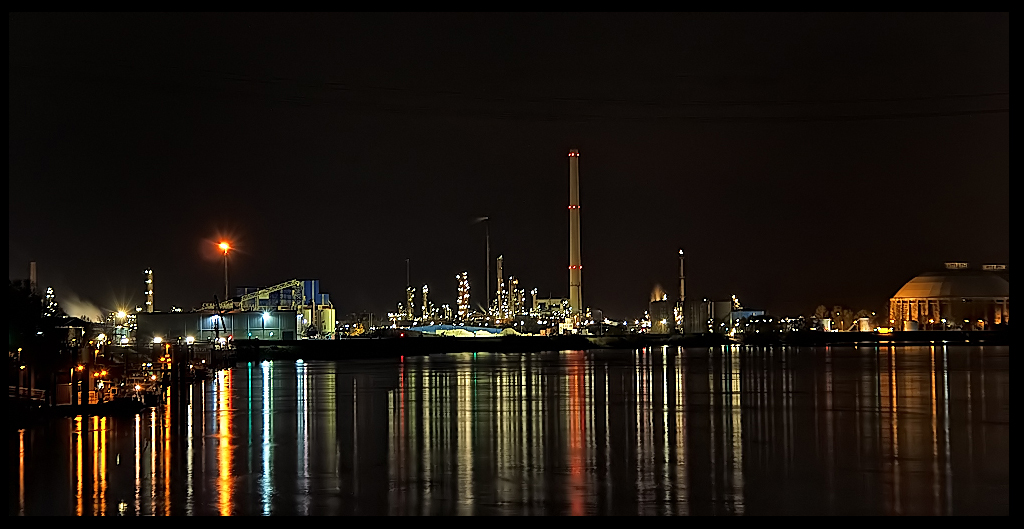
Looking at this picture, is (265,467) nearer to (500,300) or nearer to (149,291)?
(149,291)

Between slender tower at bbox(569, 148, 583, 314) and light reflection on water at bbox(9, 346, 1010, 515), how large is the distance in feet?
431

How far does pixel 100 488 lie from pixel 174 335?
91521 mm

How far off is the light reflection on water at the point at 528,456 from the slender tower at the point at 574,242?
431ft

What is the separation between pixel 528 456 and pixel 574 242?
486 feet

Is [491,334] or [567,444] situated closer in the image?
[567,444]

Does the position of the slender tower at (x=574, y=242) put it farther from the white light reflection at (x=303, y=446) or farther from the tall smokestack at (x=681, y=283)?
the white light reflection at (x=303, y=446)

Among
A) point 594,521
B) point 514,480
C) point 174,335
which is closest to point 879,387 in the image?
point 514,480

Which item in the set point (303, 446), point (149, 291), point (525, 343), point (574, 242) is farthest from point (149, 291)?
point (303, 446)

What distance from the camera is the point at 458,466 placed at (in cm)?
1709

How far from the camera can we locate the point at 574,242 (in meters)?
166

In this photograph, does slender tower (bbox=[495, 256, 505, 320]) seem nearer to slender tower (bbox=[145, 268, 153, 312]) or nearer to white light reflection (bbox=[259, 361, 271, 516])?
slender tower (bbox=[145, 268, 153, 312])

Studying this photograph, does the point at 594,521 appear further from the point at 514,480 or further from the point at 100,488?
the point at 100,488

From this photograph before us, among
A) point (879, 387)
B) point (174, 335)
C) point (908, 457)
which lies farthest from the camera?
point (174, 335)

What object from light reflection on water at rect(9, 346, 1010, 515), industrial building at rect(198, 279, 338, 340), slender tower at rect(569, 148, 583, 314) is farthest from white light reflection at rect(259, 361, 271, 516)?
slender tower at rect(569, 148, 583, 314)
